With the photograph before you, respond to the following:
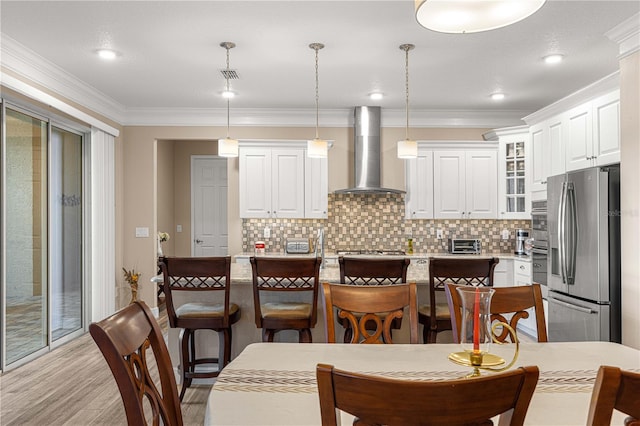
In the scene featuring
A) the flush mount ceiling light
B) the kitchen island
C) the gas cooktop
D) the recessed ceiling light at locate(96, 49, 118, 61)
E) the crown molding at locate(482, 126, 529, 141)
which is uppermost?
the recessed ceiling light at locate(96, 49, 118, 61)

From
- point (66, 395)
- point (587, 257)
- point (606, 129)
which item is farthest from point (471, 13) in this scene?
point (66, 395)

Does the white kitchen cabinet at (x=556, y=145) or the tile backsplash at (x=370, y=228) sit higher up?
the white kitchen cabinet at (x=556, y=145)

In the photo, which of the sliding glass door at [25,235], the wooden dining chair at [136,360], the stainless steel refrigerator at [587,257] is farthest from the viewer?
the sliding glass door at [25,235]

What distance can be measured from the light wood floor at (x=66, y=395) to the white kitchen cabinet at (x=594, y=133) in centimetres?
359

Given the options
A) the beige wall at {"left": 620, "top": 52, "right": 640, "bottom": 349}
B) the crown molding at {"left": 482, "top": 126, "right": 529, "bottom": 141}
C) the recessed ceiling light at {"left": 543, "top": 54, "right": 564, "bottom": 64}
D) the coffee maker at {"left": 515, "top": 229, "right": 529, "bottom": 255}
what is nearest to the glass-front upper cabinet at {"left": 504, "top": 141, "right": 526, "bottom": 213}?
the crown molding at {"left": 482, "top": 126, "right": 529, "bottom": 141}

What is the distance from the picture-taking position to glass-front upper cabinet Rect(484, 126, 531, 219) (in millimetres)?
5656

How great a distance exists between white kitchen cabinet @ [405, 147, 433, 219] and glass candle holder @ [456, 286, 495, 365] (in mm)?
4686

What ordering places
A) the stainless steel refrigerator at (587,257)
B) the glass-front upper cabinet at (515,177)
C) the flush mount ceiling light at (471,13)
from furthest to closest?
the glass-front upper cabinet at (515,177) → the stainless steel refrigerator at (587,257) → the flush mount ceiling light at (471,13)

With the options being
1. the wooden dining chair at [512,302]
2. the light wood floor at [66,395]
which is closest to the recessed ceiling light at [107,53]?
the light wood floor at [66,395]

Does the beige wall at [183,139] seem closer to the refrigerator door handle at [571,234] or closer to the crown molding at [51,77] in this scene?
the crown molding at [51,77]

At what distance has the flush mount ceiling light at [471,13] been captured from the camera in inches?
57.7

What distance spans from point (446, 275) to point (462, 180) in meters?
3.29

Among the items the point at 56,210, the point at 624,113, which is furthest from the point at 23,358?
the point at 624,113

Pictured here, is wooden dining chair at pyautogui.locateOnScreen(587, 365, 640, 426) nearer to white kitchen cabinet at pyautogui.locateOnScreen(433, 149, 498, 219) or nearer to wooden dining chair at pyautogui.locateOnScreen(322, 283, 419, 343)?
wooden dining chair at pyautogui.locateOnScreen(322, 283, 419, 343)
